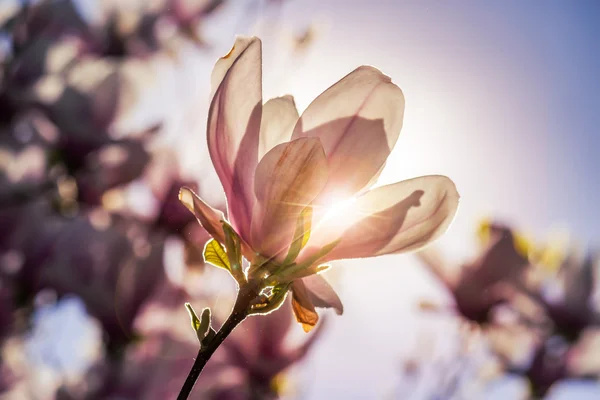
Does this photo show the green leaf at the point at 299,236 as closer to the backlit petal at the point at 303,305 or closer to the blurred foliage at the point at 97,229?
the backlit petal at the point at 303,305

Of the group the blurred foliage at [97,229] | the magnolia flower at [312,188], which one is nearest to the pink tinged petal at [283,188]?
the magnolia flower at [312,188]

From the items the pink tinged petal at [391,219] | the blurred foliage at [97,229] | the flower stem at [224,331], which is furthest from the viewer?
the blurred foliage at [97,229]

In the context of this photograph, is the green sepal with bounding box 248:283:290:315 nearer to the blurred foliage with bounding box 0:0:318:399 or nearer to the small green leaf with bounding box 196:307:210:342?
the small green leaf with bounding box 196:307:210:342

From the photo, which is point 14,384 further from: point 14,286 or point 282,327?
point 282,327

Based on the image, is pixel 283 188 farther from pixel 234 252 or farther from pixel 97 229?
pixel 97 229

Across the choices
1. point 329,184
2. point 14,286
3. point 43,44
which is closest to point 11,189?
point 14,286

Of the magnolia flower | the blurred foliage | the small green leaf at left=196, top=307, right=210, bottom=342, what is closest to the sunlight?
the magnolia flower

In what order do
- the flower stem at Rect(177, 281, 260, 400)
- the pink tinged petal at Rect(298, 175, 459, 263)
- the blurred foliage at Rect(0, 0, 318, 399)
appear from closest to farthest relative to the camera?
the flower stem at Rect(177, 281, 260, 400), the pink tinged petal at Rect(298, 175, 459, 263), the blurred foliage at Rect(0, 0, 318, 399)
